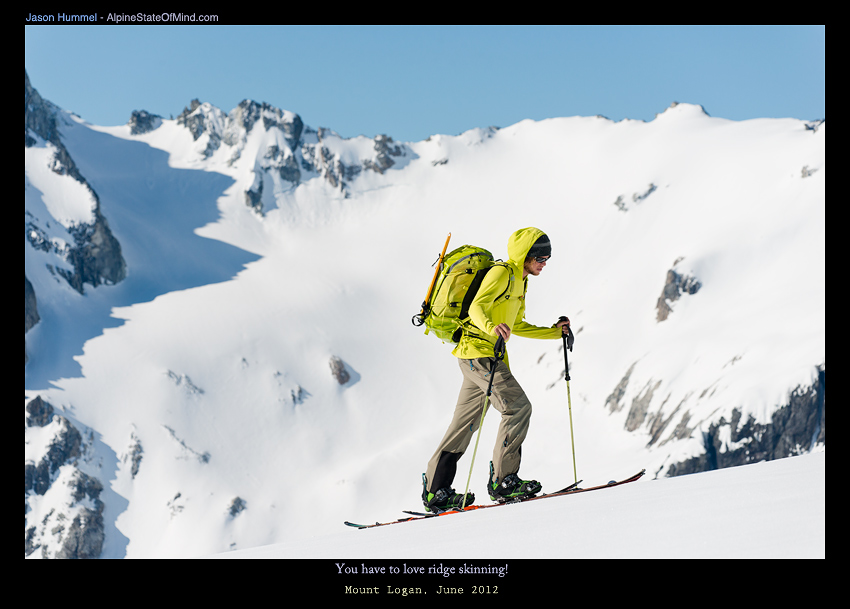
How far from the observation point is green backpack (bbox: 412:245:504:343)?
7.01m

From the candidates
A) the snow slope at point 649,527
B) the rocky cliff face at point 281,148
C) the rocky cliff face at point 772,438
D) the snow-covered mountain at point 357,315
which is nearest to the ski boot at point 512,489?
the snow slope at point 649,527

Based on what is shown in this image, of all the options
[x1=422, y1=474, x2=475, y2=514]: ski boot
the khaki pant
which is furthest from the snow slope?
[x1=422, y1=474, x2=475, y2=514]: ski boot

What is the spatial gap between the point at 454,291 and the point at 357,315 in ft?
348

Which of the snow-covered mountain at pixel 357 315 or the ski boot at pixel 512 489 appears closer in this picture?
the ski boot at pixel 512 489

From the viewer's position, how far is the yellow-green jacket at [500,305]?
6.71m

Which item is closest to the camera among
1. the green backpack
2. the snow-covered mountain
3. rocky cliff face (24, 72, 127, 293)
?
the green backpack

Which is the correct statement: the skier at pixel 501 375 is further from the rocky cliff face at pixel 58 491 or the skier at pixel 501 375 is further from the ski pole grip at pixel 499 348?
the rocky cliff face at pixel 58 491

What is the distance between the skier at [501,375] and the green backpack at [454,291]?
0.15 meters

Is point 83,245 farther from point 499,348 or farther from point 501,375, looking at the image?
point 499,348

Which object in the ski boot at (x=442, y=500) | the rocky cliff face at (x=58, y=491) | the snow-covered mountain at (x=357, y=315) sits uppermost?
the snow-covered mountain at (x=357, y=315)

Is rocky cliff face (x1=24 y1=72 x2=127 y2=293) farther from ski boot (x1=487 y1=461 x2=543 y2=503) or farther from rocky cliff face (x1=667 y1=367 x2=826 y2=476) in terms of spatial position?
ski boot (x1=487 y1=461 x2=543 y2=503)
